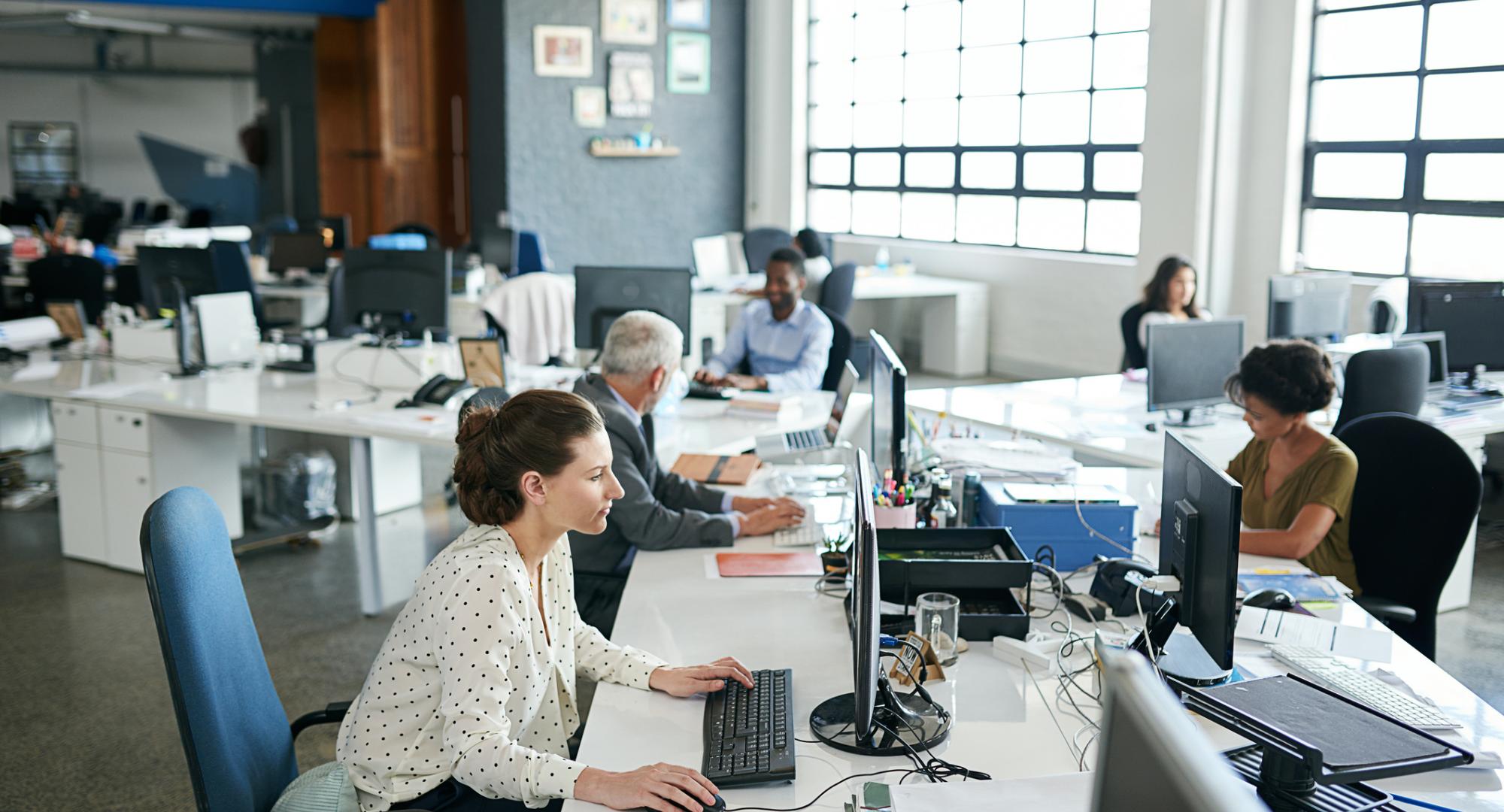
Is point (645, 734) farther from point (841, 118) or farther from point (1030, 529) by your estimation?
point (841, 118)

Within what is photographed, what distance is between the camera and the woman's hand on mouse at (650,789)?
5.24 feet

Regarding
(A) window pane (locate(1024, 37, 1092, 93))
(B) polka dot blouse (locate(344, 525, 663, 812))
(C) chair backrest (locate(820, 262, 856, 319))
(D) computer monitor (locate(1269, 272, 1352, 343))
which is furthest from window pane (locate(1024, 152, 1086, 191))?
(B) polka dot blouse (locate(344, 525, 663, 812))

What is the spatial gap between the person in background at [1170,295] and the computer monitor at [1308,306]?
0.34m

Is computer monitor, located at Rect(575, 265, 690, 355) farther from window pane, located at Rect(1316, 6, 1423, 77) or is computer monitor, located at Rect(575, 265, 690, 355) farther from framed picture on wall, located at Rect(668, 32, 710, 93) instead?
framed picture on wall, located at Rect(668, 32, 710, 93)

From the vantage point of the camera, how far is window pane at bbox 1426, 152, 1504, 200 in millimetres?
5879

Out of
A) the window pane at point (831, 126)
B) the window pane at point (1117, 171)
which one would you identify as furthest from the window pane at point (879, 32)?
the window pane at point (1117, 171)

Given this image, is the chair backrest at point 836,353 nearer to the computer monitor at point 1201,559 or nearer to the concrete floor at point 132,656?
the concrete floor at point 132,656

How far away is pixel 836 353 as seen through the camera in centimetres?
518

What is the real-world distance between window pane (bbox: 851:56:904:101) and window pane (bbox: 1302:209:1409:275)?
3829 mm

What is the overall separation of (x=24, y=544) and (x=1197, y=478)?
4862mm

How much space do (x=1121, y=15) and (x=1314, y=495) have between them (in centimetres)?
579

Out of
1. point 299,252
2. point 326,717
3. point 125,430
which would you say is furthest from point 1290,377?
point 299,252

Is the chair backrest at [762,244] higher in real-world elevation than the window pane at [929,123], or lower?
lower

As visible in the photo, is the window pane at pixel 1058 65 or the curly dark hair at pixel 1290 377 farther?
the window pane at pixel 1058 65
